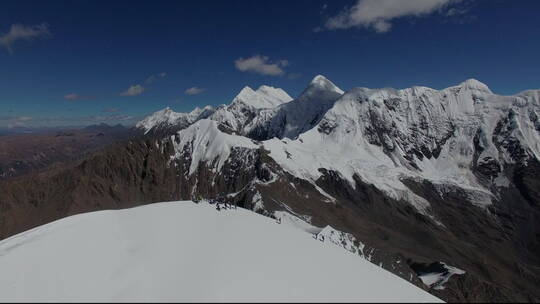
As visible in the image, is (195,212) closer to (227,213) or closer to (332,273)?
(227,213)

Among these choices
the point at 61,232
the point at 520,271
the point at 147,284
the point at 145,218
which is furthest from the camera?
the point at 520,271

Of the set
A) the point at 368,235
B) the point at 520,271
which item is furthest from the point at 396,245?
the point at 520,271

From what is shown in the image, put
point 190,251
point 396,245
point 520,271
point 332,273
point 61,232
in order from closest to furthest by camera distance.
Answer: point 332,273, point 190,251, point 61,232, point 396,245, point 520,271

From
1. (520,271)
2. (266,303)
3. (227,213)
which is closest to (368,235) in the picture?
(520,271)

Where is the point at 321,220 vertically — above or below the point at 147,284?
below

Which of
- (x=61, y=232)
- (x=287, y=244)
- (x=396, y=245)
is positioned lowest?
(x=396, y=245)

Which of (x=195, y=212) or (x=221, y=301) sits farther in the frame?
(x=195, y=212)

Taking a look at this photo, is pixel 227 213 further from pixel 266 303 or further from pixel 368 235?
pixel 368 235
